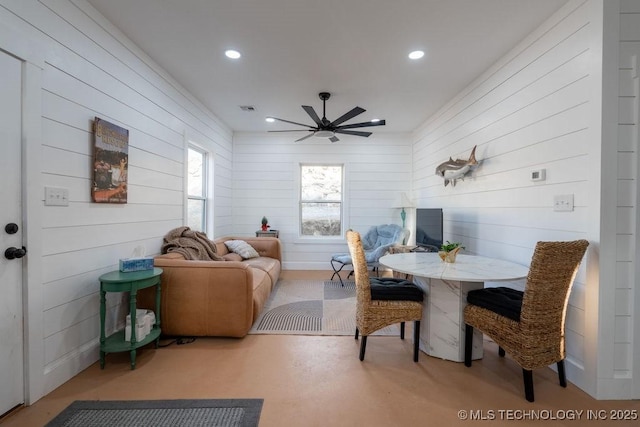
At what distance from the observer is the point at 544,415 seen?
167 cm

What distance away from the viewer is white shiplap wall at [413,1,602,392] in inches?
74.4

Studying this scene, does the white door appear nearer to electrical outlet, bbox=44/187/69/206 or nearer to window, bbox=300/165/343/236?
electrical outlet, bbox=44/187/69/206

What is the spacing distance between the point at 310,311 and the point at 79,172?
99.9 inches

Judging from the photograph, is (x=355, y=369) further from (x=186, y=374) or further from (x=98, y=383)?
(x=98, y=383)

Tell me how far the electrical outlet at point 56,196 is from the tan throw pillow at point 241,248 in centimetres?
249

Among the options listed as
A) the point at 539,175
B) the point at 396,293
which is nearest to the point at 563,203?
the point at 539,175

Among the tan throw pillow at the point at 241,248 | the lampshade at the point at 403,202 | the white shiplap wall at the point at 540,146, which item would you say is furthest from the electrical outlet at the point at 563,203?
the tan throw pillow at the point at 241,248

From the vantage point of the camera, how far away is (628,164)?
181 centimetres

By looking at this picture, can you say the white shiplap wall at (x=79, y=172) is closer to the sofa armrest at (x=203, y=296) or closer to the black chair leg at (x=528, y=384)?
the sofa armrest at (x=203, y=296)

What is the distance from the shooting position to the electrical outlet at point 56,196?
1.82 m

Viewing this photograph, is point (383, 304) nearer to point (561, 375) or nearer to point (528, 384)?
point (528, 384)

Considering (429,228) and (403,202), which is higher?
(403,202)

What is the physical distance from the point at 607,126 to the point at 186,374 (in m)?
3.34

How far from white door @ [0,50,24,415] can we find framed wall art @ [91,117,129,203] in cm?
52
